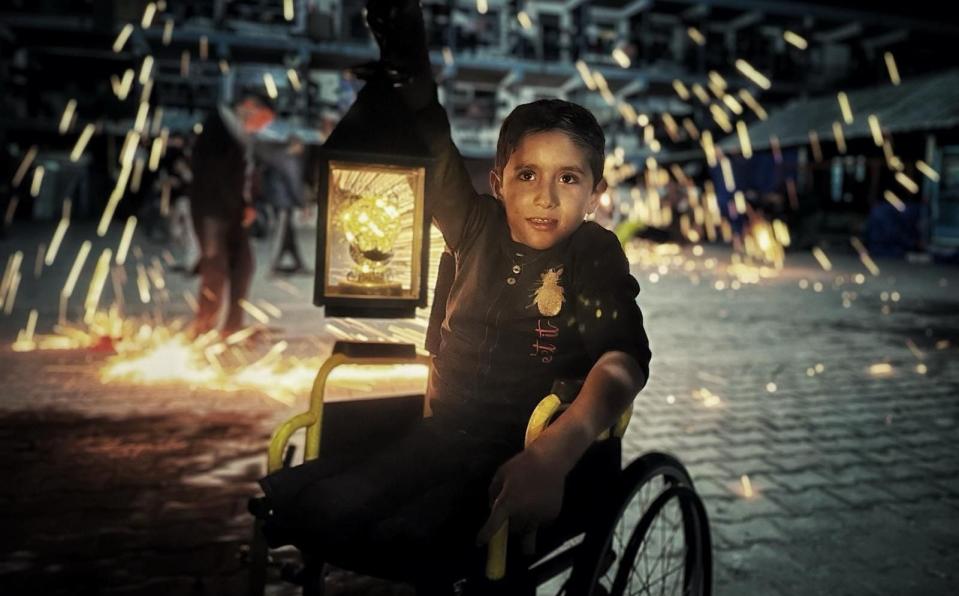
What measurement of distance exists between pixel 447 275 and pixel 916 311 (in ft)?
33.0

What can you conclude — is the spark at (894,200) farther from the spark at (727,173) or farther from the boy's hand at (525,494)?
the boy's hand at (525,494)

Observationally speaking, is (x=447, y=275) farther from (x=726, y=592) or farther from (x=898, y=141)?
(x=898, y=141)

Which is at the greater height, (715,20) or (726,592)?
(715,20)

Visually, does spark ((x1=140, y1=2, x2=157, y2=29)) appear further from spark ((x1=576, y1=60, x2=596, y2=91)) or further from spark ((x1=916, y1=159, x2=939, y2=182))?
spark ((x1=916, y1=159, x2=939, y2=182))

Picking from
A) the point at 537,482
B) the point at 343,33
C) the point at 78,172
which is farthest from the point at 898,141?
the point at 78,172

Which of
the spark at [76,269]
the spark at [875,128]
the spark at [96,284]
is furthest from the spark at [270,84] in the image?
the spark at [875,128]

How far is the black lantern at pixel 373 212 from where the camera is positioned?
2.05 meters

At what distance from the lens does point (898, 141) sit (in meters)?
23.6

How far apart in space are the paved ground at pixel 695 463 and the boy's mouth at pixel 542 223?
60.3 inches

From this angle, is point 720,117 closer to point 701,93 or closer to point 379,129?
point 701,93

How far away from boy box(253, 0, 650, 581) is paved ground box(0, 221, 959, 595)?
1.09 meters

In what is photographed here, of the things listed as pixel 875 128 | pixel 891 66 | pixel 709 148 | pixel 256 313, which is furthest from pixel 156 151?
pixel 891 66

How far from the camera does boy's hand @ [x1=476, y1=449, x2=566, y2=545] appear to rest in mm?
1471

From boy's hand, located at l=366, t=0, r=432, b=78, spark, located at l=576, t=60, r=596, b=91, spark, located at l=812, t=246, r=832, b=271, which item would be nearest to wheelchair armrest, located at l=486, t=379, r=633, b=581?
boy's hand, located at l=366, t=0, r=432, b=78
